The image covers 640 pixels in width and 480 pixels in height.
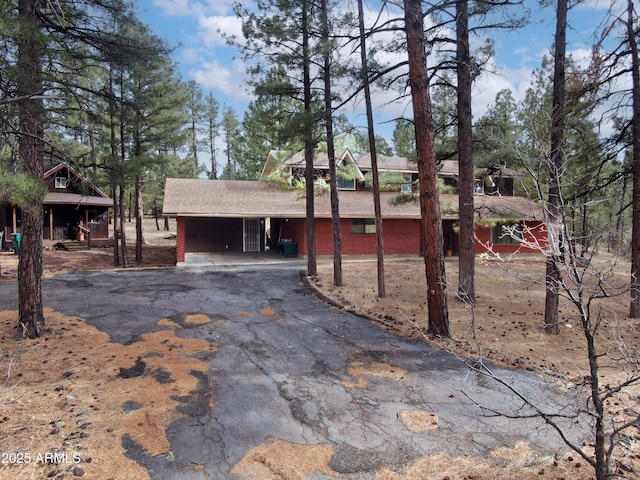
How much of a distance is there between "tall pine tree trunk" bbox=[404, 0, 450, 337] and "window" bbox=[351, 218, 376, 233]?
12414 mm

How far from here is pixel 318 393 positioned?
5.29 meters

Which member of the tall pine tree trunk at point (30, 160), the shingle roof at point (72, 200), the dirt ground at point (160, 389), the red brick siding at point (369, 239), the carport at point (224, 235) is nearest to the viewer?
the dirt ground at point (160, 389)

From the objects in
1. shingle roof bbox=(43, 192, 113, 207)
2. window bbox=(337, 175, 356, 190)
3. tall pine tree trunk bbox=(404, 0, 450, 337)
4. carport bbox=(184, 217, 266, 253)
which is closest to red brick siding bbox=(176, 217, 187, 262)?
carport bbox=(184, 217, 266, 253)

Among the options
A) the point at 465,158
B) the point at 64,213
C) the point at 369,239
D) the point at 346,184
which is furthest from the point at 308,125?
the point at 64,213

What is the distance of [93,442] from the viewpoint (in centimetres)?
388

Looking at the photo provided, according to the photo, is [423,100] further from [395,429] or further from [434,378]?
[395,429]

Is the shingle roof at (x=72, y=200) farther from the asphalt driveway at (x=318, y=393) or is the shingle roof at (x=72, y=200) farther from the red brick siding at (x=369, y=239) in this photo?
the asphalt driveway at (x=318, y=393)

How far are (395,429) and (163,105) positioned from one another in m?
18.2

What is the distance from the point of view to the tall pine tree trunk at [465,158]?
33.2 feet

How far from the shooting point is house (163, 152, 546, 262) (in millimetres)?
18703

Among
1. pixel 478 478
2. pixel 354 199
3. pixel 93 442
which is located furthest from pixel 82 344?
pixel 354 199

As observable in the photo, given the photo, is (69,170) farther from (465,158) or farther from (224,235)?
(465,158)

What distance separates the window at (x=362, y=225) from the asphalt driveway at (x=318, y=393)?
10.3 metres

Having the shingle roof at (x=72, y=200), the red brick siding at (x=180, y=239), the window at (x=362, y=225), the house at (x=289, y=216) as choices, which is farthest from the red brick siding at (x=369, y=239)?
the shingle roof at (x=72, y=200)
